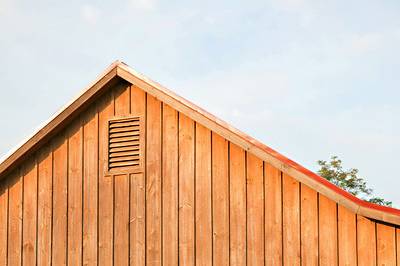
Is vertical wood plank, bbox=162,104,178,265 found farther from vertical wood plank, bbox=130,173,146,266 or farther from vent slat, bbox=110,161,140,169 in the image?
vent slat, bbox=110,161,140,169

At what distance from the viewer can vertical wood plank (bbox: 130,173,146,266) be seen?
43.1ft

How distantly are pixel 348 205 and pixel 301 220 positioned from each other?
845 millimetres

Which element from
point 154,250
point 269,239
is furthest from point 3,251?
point 269,239

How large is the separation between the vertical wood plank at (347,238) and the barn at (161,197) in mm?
15

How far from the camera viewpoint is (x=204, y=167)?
12.8 meters

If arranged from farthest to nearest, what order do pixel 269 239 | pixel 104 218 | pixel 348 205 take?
pixel 104 218 < pixel 269 239 < pixel 348 205

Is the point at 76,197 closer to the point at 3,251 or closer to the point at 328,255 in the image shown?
the point at 3,251

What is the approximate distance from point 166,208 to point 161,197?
21 centimetres

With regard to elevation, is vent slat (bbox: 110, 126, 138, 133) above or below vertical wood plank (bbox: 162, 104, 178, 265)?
above

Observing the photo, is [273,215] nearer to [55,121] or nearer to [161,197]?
[161,197]

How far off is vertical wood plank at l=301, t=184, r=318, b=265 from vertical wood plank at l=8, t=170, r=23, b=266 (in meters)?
5.38

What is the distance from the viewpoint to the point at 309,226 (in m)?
11.7

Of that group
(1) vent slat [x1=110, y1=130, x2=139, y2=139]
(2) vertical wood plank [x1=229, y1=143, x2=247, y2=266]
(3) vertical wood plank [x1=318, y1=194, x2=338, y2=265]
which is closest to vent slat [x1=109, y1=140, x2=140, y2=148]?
(1) vent slat [x1=110, y1=130, x2=139, y2=139]

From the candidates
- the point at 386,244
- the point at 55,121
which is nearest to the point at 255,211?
the point at 386,244
